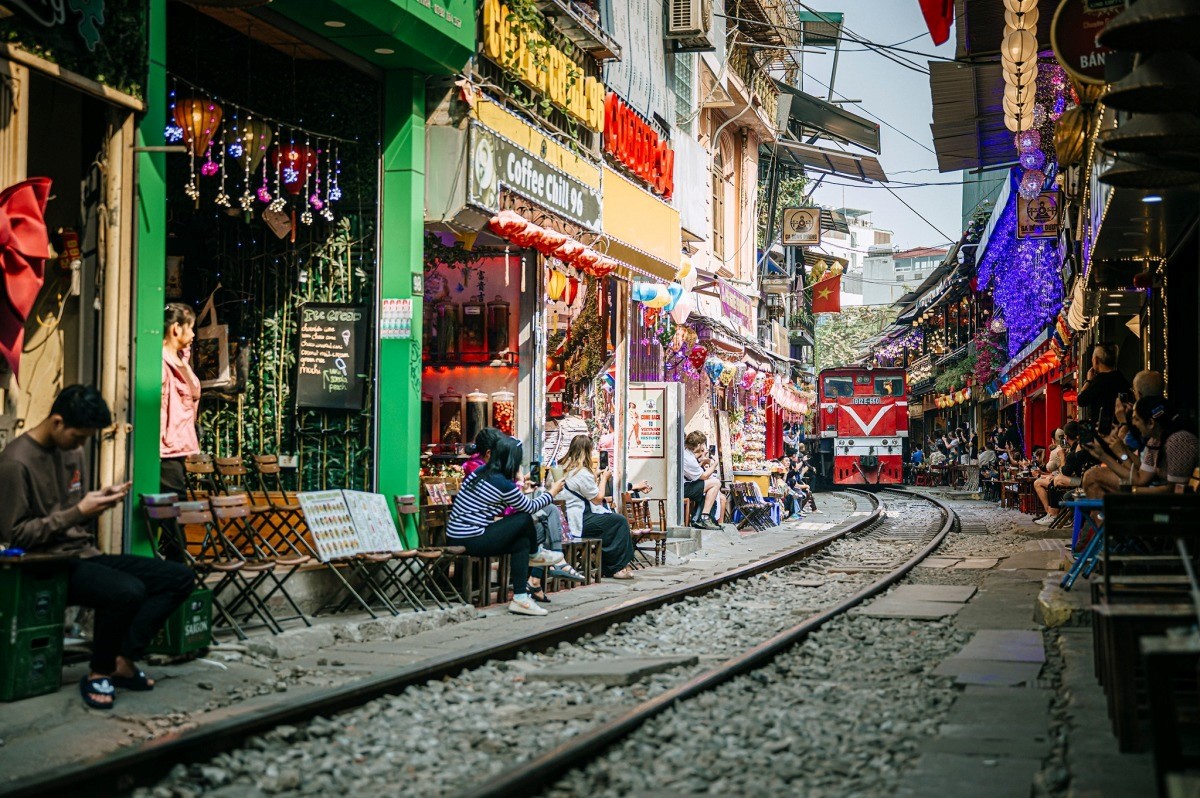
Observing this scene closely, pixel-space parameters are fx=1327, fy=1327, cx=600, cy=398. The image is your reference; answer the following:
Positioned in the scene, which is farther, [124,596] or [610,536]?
[610,536]

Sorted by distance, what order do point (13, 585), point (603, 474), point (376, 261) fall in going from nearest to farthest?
point (13, 585), point (376, 261), point (603, 474)

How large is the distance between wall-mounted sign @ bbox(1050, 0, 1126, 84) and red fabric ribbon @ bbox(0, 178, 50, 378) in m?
7.57

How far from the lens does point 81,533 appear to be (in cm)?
705

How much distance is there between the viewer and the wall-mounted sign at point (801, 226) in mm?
36250

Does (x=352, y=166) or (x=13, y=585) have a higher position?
(x=352, y=166)

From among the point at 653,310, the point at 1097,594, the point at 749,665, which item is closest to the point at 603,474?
the point at 653,310

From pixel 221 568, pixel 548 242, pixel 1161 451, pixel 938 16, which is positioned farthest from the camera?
pixel 548 242

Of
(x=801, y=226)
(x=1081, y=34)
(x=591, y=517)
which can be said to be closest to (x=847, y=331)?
(x=801, y=226)

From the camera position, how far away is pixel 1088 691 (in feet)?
23.9

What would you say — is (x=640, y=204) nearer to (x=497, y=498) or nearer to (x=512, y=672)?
(x=497, y=498)

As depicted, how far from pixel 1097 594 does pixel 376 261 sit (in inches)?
281

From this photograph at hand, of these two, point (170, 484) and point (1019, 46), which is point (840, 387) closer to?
point (1019, 46)

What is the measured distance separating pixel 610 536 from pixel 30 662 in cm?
797

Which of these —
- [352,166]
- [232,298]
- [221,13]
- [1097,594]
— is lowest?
[1097,594]
